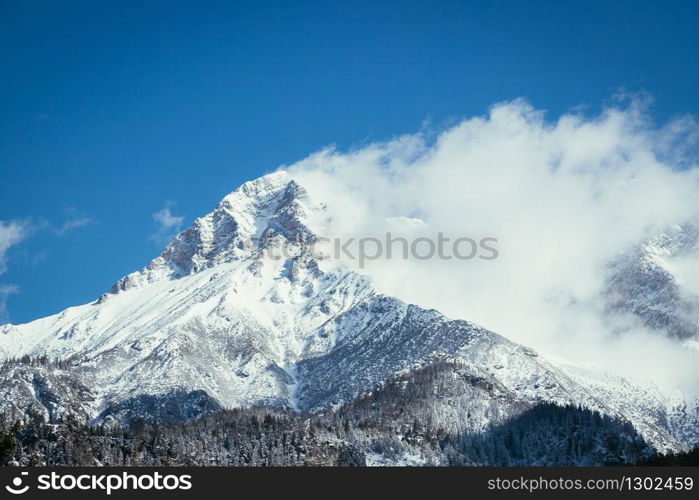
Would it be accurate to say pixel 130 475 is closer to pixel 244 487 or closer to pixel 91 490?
pixel 91 490

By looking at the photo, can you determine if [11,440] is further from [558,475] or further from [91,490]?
[558,475]

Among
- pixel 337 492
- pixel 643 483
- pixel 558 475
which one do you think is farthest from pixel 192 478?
pixel 643 483

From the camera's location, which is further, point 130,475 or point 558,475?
point 558,475

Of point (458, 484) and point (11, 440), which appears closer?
point (458, 484)

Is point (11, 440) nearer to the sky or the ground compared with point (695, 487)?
nearer to the sky

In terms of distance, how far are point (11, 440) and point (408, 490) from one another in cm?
5914

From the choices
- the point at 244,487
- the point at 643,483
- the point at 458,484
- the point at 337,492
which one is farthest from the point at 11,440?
the point at 643,483

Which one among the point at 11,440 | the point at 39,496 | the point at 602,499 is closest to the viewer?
the point at 39,496

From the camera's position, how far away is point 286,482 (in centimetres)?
12250

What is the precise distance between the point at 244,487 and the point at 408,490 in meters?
19.9

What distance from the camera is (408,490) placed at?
410 feet

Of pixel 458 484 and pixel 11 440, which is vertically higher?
pixel 11 440

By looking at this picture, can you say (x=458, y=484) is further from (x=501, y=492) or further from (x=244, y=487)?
(x=244, y=487)

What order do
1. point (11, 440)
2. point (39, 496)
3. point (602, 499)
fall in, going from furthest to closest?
1. point (11, 440)
2. point (602, 499)
3. point (39, 496)
